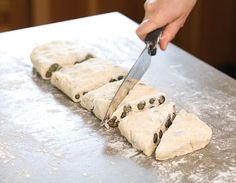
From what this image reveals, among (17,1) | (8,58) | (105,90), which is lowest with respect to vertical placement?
(17,1)

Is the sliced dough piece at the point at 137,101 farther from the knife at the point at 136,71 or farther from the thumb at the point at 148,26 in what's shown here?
the thumb at the point at 148,26

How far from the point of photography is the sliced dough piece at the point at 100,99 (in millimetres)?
1357

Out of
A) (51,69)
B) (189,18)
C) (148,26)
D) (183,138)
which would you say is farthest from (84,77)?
(189,18)

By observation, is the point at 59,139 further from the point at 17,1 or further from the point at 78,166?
the point at 17,1

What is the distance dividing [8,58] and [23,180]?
0.58 meters

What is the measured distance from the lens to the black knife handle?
1.39m

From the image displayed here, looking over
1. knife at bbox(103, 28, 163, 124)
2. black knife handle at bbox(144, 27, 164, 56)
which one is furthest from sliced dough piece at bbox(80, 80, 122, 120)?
black knife handle at bbox(144, 27, 164, 56)

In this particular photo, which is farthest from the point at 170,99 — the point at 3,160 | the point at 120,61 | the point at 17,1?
the point at 17,1

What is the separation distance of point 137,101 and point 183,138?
0.17m

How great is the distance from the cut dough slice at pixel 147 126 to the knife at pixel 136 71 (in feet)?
0.18

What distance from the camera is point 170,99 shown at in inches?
57.8

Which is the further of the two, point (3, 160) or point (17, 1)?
point (17, 1)

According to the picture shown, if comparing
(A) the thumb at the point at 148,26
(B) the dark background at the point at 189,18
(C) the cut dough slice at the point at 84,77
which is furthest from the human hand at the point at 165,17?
(B) the dark background at the point at 189,18

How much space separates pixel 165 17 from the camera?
1.46 meters
